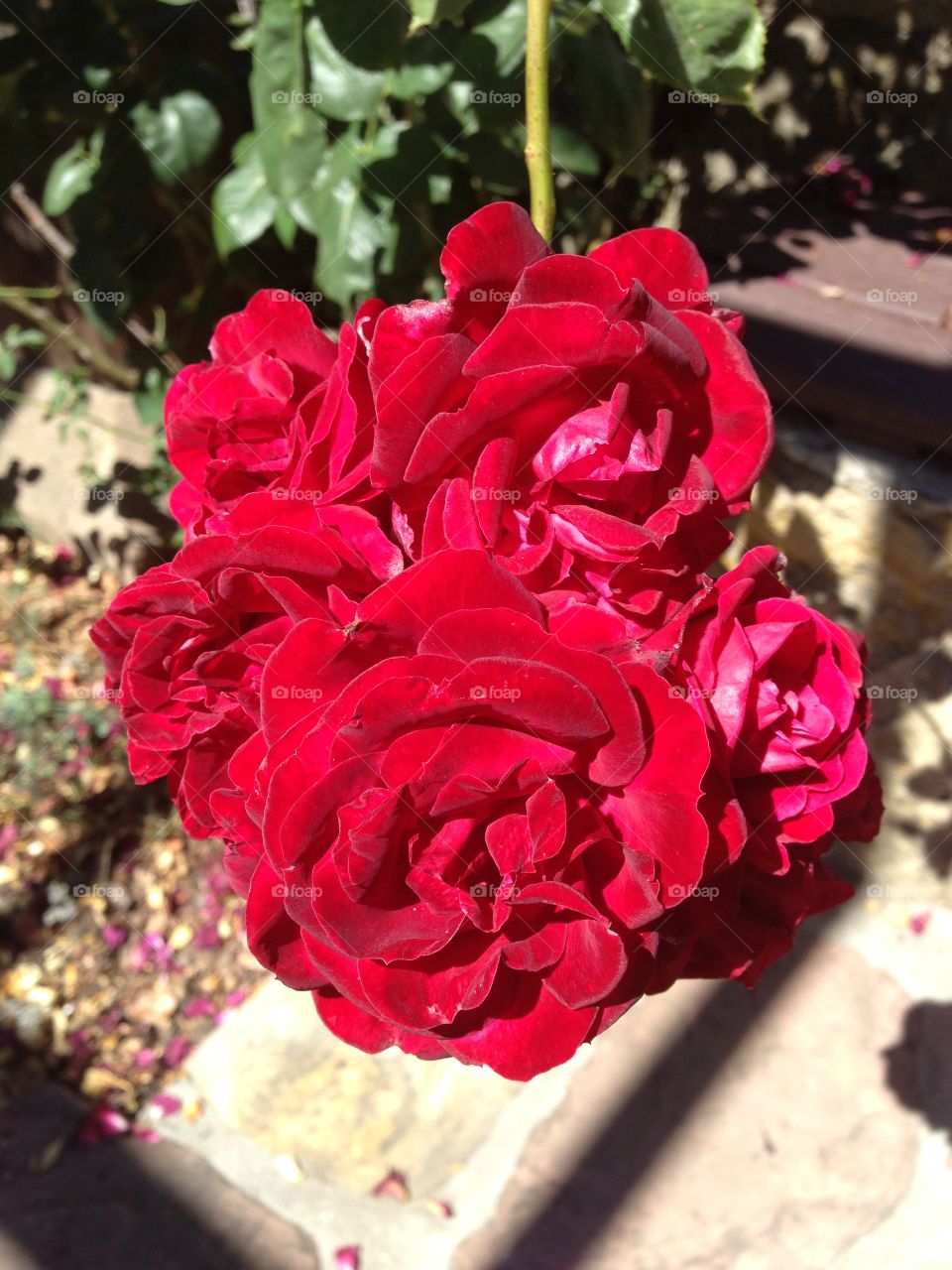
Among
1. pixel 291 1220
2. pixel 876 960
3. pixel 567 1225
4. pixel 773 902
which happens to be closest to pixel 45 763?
pixel 291 1220

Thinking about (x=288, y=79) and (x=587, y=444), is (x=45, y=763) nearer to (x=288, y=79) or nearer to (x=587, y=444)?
(x=288, y=79)

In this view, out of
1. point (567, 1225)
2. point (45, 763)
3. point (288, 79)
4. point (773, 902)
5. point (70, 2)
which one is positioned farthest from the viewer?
point (45, 763)

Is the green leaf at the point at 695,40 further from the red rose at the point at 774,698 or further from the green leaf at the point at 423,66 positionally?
the green leaf at the point at 423,66

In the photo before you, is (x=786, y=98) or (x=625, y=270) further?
(x=786, y=98)

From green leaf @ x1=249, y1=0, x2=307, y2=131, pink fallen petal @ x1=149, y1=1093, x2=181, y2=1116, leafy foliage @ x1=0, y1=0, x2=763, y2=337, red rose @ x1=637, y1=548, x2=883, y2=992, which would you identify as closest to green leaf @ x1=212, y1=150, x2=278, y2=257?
leafy foliage @ x1=0, y1=0, x2=763, y2=337

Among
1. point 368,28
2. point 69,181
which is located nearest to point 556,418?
point 368,28

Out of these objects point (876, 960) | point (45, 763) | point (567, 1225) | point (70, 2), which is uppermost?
point (70, 2)

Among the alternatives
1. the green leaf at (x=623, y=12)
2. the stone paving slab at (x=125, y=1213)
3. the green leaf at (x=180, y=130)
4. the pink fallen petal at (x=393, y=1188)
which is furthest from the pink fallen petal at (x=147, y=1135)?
the green leaf at (x=623, y=12)
